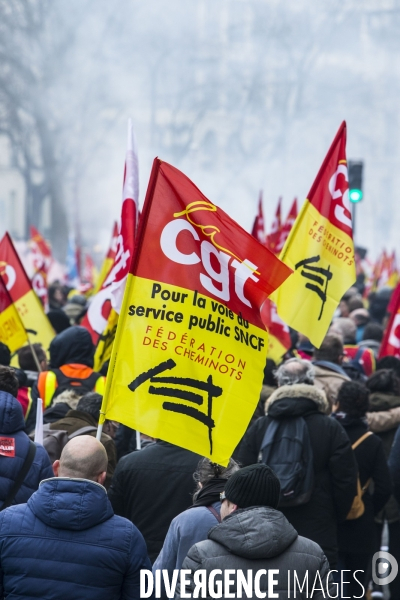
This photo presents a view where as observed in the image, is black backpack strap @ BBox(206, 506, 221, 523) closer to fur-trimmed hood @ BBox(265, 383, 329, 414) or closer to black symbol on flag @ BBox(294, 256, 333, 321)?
fur-trimmed hood @ BBox(265, 383, 329, 414)

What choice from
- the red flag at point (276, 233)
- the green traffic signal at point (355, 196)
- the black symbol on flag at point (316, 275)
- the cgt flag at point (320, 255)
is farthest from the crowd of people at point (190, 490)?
the green traffic signal at point (355, 196)

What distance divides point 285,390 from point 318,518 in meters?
0.57

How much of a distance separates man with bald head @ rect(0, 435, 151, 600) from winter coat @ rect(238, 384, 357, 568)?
1601mm

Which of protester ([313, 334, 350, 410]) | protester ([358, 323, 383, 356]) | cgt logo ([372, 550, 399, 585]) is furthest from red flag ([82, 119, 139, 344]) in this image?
protester ([358, 323, 383, 356])

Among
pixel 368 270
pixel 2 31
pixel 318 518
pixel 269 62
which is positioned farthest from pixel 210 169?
pixel 318 518

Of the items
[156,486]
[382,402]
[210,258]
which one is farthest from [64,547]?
[382,402]

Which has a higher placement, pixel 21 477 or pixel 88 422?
pixel 88 422

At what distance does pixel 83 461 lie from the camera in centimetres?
290

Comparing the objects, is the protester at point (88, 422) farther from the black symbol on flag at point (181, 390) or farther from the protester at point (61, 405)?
the black symbol on flag at point (181, 390)

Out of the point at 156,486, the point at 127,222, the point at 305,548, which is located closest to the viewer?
the point at 305,548

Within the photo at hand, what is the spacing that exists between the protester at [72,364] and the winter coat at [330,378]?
1252mm

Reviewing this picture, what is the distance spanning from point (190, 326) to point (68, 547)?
3.18ft

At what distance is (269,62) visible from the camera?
116 ft

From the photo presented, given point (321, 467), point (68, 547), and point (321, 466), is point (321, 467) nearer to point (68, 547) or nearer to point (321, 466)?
point (321, 466)
